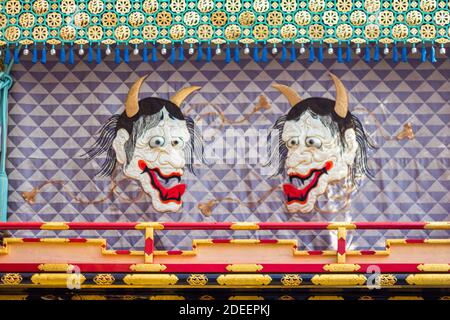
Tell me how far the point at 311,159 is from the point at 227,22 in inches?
56.0

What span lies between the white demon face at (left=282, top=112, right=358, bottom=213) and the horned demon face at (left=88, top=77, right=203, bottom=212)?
0.84 meters

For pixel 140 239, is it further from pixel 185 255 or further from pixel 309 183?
pixel 309 183

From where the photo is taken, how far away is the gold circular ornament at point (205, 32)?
25.5 feet

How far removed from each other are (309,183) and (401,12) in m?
1.68

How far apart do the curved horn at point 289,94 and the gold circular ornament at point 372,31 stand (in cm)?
85

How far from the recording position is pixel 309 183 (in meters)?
8.05

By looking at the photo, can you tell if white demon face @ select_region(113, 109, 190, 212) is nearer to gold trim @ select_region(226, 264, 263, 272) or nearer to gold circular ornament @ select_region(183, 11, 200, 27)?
gold circular ornament @ select_region(183, 11, 200, 27)

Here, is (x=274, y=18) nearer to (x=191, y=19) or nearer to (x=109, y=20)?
(x=191, y=19)

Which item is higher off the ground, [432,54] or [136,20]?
[136,20]

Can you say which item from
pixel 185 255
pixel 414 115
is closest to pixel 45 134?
pixel 185 255

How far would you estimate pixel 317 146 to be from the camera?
808 centimetres

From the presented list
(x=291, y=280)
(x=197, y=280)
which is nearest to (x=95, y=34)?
(x=197, y=280)

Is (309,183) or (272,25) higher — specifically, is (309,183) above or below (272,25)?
below

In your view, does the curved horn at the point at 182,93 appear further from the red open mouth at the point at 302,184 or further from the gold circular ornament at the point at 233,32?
the red open mouth at the point at 302,184
